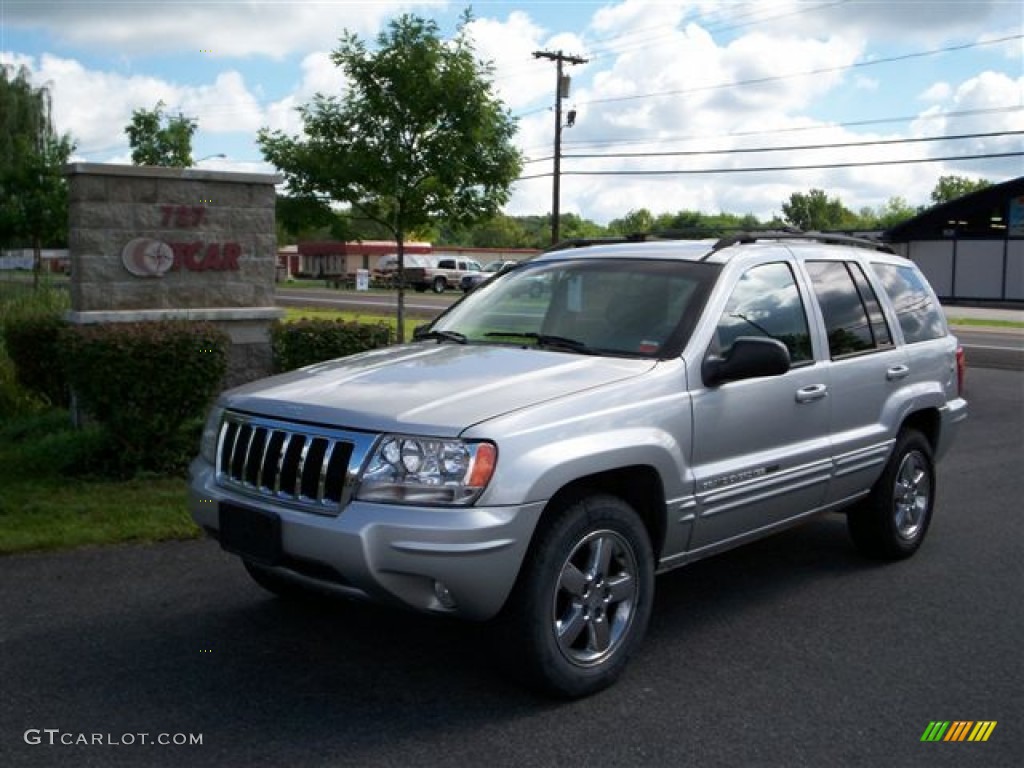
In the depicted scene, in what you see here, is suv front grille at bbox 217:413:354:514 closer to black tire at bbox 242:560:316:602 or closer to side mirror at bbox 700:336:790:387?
black tire at bbox 242:560:316:602

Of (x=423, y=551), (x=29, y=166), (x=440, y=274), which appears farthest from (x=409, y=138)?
(x=440, y=274)

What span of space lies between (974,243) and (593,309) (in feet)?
171

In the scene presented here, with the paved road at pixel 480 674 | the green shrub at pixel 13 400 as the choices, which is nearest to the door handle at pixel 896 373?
the paved road at pixel 480 674

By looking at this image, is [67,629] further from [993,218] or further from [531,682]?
[993,218]

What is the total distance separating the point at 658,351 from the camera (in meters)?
4.87

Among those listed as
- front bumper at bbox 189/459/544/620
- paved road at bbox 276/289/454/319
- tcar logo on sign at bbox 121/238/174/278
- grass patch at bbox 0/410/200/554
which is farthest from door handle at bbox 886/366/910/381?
paved road at bbox 276/289/454/319

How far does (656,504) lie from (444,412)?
44.3 inches

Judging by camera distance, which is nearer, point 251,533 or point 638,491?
point 251,533

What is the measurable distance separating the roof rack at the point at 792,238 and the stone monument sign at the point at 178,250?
5.59 meters

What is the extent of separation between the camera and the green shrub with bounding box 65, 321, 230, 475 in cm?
761

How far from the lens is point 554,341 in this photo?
5.09 m

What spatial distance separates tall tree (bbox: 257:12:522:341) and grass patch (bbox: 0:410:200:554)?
5936 millimetres

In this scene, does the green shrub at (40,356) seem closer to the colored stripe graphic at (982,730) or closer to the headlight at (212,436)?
the headlight at (212,436)

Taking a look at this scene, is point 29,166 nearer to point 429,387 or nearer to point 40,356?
point 40,356
